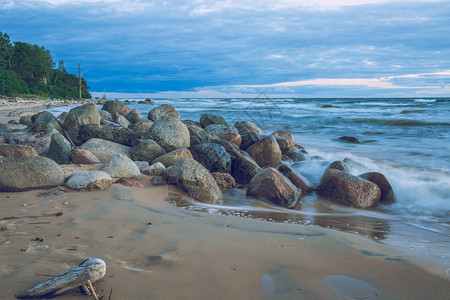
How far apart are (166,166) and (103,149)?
1.41m

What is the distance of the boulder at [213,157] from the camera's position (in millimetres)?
5961

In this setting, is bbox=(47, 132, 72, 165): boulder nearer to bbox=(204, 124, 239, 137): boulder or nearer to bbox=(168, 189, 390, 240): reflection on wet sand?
bbox=(168, 189, 390, 240): reflection on wet sand

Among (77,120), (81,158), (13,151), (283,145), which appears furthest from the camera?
(283,145)

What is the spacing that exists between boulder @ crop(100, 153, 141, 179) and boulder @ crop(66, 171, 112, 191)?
51 centimetres

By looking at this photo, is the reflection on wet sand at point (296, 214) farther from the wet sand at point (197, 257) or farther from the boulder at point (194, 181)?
the wet sand at point (197, 257)

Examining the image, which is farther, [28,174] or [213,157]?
Result: [213,157]

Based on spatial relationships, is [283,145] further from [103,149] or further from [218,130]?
[103,149]

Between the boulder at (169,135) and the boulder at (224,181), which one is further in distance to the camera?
the boulder at (169,135)

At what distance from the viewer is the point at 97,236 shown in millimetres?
2674

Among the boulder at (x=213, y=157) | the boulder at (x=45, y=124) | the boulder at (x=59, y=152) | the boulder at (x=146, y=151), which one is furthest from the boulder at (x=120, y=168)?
the boulder at (x=45, y=124)

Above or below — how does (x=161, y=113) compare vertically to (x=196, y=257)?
above

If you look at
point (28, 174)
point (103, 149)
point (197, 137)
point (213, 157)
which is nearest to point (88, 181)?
point (28, 174)

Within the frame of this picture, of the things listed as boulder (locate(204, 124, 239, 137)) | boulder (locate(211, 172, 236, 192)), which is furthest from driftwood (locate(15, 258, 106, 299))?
boulder (locate(204, 124, 239, 137))

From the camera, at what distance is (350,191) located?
16.2 ft
